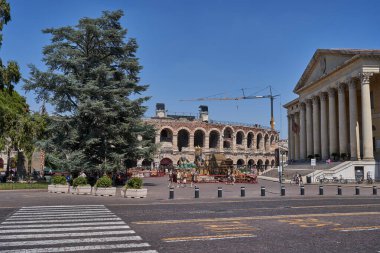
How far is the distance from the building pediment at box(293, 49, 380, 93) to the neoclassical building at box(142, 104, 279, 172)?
23479mm

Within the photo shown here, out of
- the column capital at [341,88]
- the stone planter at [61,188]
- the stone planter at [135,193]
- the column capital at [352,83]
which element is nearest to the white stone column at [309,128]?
the column capital at [341,88]

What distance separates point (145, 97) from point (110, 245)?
2594cm

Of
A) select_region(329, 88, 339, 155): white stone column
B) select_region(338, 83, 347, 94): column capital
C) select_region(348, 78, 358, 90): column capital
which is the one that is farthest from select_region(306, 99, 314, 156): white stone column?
select_region(348, 78, 358, 90): column capital

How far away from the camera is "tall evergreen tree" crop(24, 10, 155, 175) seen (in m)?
30.1

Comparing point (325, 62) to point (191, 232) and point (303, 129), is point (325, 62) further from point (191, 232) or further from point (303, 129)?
point (191, 232)

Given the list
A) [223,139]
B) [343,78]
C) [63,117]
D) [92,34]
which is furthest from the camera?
[223,139]

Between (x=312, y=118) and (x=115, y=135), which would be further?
(x=312, y=118)

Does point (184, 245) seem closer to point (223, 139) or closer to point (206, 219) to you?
point (206, 219)

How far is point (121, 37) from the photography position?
3381 cm

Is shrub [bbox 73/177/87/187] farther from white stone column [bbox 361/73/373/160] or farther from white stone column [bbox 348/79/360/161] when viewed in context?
white stone column [bbox 348/79/360/161]

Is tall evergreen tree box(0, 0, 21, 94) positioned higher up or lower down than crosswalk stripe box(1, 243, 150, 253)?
higher up

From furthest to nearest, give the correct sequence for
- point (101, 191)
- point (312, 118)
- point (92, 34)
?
point (312, 118)
point (92, 34)
point (101, 191)

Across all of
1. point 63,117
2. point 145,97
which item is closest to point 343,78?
point 145,97

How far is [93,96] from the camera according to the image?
31453mm
